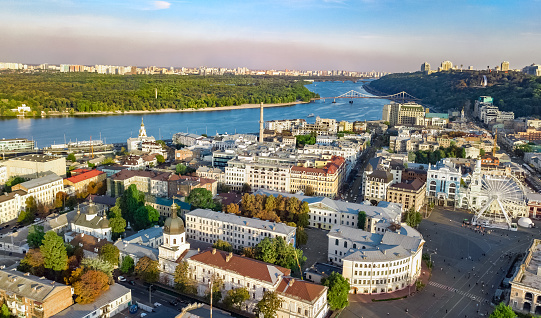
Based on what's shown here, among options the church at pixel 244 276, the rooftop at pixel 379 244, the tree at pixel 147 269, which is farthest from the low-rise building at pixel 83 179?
the rooftop at pixel 379 244

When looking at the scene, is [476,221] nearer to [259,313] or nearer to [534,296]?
[534,296]

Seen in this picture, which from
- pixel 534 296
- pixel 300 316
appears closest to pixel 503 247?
pixel 534 296

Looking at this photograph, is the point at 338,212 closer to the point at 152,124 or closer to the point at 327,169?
the point at 327,169

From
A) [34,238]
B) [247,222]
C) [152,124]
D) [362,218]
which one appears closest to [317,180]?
[362,218]

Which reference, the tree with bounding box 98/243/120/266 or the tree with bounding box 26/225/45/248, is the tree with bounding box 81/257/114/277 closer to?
the tree with bounding box 98/243/120/266

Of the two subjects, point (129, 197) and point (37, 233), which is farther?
point (129, 197)

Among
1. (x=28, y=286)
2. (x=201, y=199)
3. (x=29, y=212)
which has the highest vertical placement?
(x=201, y=199)

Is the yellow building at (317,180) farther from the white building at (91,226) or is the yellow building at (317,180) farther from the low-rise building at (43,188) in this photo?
the low-rise building at (43,188)

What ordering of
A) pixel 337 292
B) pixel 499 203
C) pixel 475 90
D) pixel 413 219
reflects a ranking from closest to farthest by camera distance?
pixel 337 292 < pixel 413 219 < pixel 499 203 < pixel 475 90
